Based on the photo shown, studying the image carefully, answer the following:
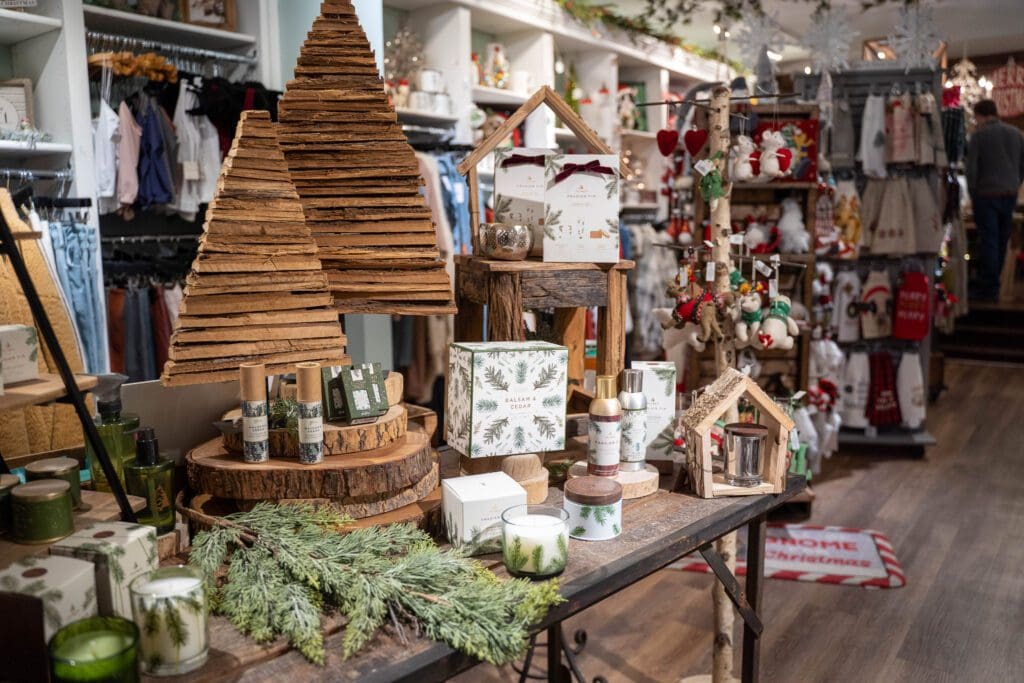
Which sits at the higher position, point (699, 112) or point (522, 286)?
point (699, 112)

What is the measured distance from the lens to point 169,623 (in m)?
1.03

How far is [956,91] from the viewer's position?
504 centimetres

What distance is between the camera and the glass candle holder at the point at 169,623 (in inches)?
40.5

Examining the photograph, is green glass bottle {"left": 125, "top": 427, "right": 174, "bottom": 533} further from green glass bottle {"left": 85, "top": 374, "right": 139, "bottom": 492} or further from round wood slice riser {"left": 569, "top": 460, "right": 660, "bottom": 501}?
round wood slice riser {"left": 569, "top": 460, "right": 660, "bottom": 501}

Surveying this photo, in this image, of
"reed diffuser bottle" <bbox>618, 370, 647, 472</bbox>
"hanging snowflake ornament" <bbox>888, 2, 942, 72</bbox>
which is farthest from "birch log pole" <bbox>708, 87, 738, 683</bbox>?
"hanging snowflake ornament" <bbox>888, 2, 942, 72</bbox>

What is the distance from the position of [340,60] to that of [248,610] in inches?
41.7

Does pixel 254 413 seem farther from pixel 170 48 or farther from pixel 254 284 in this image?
pixel 170 48

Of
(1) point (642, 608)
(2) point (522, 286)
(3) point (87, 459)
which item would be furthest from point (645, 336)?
(3) point (87, 459)

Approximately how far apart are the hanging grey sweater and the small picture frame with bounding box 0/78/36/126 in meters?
6.49

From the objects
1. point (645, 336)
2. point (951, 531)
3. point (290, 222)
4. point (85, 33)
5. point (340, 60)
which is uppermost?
point (85, 33)

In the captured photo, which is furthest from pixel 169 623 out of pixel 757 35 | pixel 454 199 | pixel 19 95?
pixel 757 35

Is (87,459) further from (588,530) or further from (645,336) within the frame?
(645,336)

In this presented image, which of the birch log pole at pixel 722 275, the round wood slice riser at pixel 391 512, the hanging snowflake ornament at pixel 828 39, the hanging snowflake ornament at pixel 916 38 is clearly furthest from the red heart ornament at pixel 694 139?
the hanging snowflake ornament at pixel 916 38

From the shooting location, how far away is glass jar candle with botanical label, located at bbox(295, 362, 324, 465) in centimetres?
136
